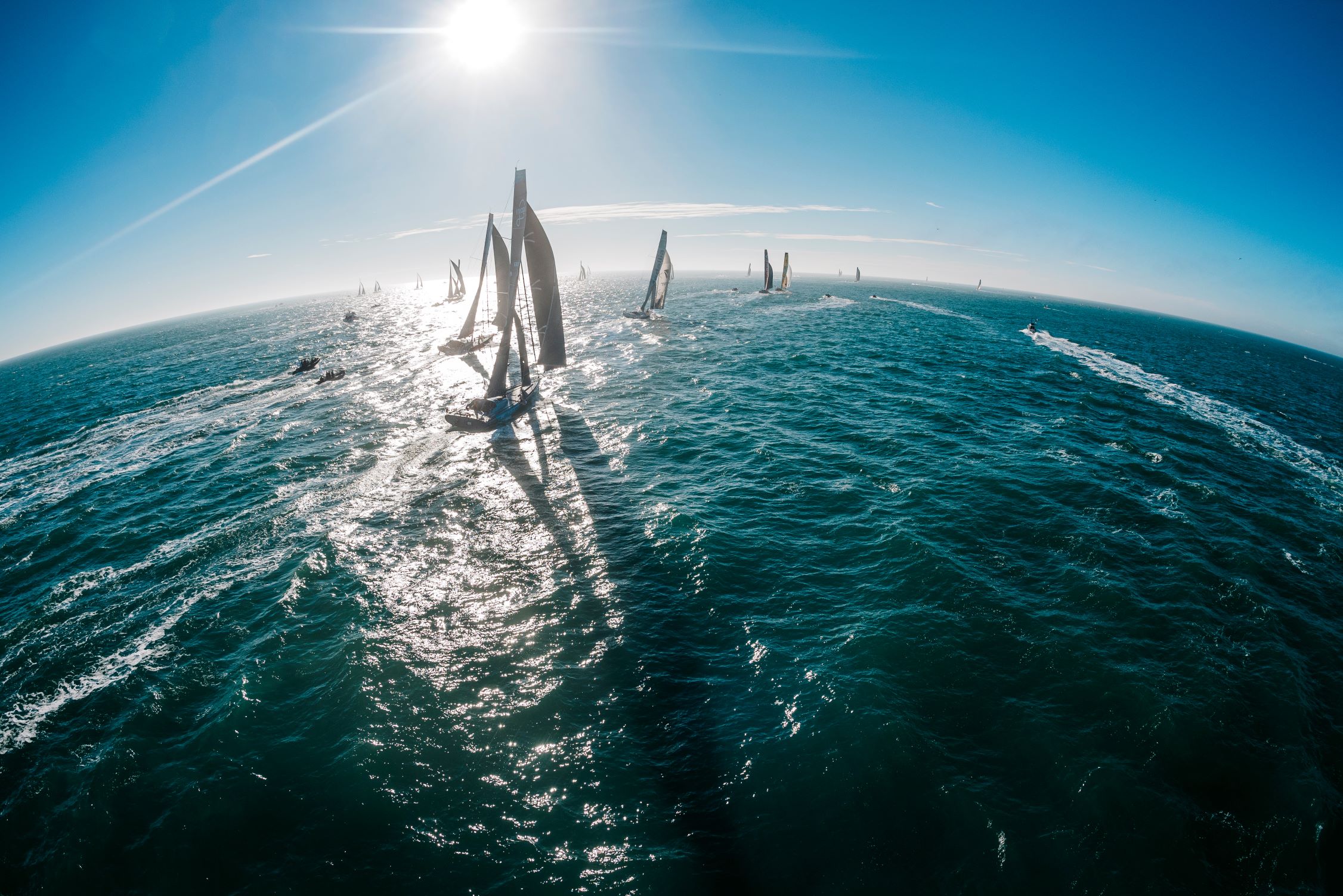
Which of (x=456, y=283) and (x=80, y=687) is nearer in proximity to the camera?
(x=80, y=687)

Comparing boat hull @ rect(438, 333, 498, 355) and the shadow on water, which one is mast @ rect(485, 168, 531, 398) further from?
boat hull @ rect(438, 333, 498, 355)

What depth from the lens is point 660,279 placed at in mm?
85750

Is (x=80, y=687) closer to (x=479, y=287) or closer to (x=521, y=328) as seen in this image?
(x=521, y=328)

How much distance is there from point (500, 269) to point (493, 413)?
21.6 m

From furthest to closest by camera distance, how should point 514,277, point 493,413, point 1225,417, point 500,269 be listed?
point 500,269 → point 1225,417 → point 493,413 → point 514,277

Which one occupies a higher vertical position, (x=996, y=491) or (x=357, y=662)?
(x=996, y=491)

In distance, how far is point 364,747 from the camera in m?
12.3

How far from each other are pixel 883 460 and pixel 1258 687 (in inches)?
637

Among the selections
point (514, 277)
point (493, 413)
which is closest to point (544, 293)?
point (514, 277)

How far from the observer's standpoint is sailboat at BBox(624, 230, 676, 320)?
77375 mm

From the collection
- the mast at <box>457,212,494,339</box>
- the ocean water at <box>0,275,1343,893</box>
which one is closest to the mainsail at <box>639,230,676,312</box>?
the mast at <box>457,212,494,339</box>

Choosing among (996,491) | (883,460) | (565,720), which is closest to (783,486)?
(883,460)

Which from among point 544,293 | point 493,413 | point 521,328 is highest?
point 544,293

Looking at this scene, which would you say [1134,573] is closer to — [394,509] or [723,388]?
[723,388]
